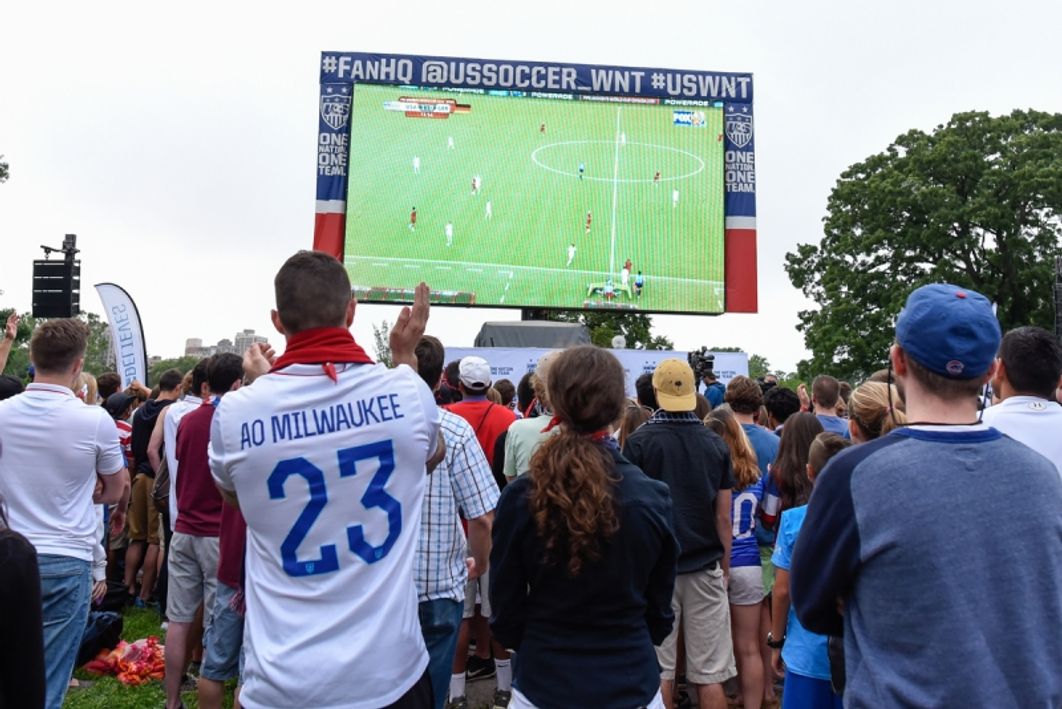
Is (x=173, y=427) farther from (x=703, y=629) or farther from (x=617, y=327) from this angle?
(x=617, y=327)

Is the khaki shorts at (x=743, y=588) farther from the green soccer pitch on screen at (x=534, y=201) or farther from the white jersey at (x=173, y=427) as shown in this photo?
the green soccer pitch on screen at (x=534, y=201)

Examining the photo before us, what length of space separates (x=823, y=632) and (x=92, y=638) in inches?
193

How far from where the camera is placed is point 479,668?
509cm

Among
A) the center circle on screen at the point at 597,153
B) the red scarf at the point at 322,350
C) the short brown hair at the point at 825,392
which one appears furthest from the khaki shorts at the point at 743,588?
the center circle on screen at the point at 597,153

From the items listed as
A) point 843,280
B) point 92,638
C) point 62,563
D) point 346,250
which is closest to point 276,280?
point 62,563

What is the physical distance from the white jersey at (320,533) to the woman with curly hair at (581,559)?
340 mm

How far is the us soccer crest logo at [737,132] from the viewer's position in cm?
1672

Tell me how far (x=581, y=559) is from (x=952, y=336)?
1.08 m

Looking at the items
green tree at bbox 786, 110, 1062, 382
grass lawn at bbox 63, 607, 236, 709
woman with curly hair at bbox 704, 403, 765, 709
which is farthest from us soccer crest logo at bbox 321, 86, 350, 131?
green tree at bbox 786, 110, 1062, 382

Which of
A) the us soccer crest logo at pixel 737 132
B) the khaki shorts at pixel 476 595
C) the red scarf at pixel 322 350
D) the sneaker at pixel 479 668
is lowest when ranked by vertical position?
the sneaker at pixel 479 668

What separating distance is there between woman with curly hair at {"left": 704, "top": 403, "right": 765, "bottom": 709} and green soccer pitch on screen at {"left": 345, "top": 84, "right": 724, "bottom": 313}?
38.6 feet

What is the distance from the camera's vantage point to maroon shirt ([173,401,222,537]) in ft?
13.9

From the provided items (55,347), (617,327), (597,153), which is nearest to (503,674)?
(55,347)

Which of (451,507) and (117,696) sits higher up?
(451,507)
